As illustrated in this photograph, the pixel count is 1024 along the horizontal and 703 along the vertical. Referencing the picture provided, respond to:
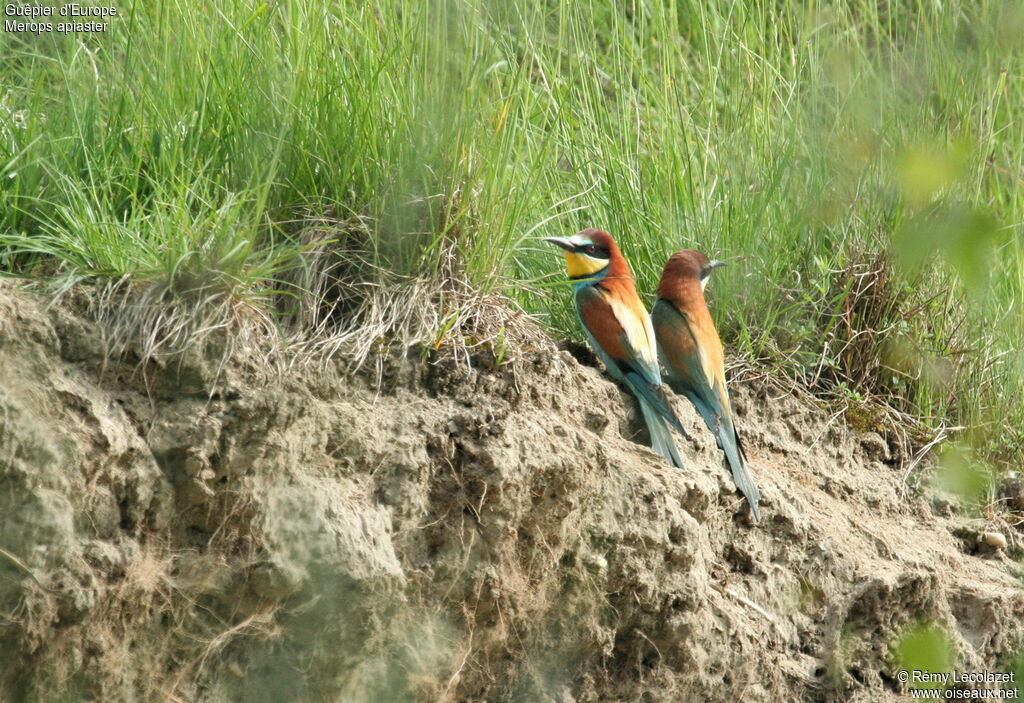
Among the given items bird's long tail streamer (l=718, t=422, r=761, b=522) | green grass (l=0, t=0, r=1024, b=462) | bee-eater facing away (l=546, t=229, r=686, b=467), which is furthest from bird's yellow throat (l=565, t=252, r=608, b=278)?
bird's long tail streamer (l=718, t=422, r=761, b=522)

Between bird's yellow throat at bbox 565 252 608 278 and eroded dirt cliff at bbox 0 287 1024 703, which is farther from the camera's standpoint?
bird's yellow throat at bbox 565 252 608 278

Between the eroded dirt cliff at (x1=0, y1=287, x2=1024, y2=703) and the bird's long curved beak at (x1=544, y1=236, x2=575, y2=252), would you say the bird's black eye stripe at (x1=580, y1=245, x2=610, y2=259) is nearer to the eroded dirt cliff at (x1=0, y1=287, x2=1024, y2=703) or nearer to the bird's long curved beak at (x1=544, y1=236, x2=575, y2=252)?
the bird's long curved beak at (x1=544, y1=236, x2=575, y2=252)

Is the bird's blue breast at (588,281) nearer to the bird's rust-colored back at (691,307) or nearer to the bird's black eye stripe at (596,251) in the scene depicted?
the bird's black eye stripe at (596,251)

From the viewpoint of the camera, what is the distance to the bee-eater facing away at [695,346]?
377cm

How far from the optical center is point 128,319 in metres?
2.71

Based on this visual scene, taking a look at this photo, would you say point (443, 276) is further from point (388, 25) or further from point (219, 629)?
point (219, 629)

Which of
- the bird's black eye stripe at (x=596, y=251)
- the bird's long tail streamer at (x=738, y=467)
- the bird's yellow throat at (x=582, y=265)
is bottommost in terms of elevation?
the bird's long tail streamer at (x=738, y=467)

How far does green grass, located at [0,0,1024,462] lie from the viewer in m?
2.84

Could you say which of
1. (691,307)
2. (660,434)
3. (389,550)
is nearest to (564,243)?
(691,307)

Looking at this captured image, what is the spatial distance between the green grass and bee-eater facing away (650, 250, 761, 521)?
274 millimetres

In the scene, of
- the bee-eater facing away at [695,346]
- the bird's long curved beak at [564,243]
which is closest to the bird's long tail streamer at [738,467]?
the bee-eater facing away at [695,346]

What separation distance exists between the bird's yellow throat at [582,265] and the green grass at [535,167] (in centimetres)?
17

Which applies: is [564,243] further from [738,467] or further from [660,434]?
[738,467]

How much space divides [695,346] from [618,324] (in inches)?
13.2
